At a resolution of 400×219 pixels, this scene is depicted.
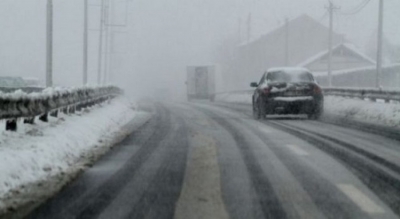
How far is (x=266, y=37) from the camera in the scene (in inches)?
4038

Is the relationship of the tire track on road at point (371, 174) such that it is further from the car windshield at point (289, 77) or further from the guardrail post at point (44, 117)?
the car windshield at point (289, 77)

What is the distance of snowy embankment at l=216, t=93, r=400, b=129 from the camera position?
893 inches

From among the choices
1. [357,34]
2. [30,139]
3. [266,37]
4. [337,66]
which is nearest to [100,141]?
[30,139]

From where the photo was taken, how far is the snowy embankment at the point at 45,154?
8477mm

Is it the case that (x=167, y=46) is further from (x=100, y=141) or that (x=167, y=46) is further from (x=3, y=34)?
(x=100, y=141)

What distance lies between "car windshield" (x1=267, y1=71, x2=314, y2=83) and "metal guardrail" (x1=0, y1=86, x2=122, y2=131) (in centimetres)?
605

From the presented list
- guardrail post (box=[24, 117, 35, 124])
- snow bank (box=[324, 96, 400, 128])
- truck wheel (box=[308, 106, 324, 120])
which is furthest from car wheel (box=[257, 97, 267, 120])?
guardrail post (box=[24, 117, 35, 124])

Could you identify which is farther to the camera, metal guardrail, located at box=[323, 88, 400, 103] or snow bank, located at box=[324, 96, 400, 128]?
metal guardrail, located at box=[323, 88, 400, 103]

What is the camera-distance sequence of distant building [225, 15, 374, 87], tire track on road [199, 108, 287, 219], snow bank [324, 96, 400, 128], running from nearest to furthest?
tire track on road [199, 108, 287, 219], snow bank [324, 96, 400, 128], distant building [225, 15, 374, 87]

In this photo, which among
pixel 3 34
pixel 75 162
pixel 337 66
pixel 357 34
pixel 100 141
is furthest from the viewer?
pixel 357 34

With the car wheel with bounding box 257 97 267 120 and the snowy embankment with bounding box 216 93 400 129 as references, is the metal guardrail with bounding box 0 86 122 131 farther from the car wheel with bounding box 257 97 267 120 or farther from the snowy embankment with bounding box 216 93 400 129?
the snowy embankment with bounding box 216 93 400 129

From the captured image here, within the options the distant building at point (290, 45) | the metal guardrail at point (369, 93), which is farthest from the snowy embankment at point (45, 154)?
the distant building at point (290, 45)

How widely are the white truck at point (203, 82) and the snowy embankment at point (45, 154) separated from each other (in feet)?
141

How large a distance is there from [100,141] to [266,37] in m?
89.2
